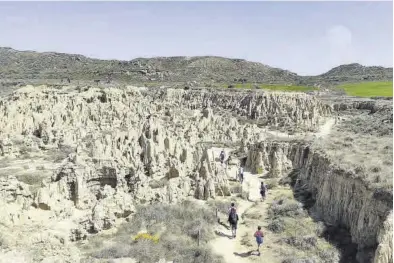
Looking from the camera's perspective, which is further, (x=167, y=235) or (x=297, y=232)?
(x=297, y=232)

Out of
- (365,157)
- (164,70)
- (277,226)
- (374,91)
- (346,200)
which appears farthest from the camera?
(164,70)

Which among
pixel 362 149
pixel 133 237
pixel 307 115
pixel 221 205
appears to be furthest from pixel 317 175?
pixel 307 115

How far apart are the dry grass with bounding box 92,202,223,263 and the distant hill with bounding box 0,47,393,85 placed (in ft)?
263

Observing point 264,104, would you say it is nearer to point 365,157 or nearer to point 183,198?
point 365,157

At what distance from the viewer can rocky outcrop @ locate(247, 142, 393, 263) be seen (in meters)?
12.5

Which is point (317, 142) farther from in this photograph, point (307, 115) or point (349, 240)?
point (307, 115)

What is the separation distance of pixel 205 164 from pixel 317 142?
23.8 feet

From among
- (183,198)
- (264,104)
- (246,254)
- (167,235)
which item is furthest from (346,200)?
(264,104)

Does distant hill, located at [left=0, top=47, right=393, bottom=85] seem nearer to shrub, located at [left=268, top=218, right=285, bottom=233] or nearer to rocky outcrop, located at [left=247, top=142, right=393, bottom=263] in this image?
rocky outcrop, located at [left=247, top=142, right=393, bottom=263]

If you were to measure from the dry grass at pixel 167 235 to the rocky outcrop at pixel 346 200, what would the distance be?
425 cm

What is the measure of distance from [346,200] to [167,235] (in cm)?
623

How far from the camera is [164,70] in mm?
112312

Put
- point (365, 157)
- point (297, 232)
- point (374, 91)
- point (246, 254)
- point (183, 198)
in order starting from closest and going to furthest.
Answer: point (246, 254)
point (297, 232)
point (365, 157)
point (183, 198)
point (374, 91)

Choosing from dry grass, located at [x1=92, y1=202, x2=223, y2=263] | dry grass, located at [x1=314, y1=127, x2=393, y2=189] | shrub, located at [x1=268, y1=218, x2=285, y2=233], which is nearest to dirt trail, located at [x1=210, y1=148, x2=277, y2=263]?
dry grass, located at [x1=92, y1=202, x2=223, y2=263]
